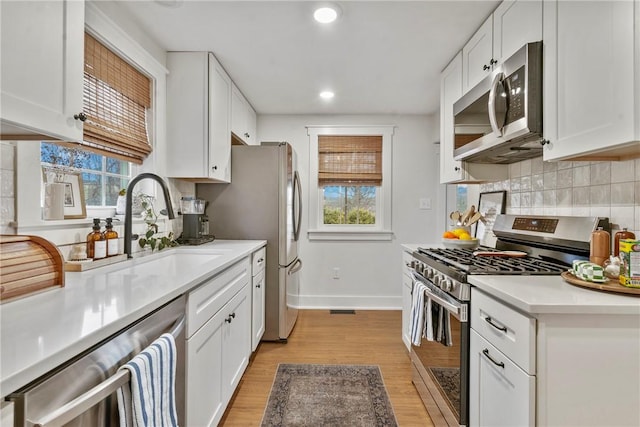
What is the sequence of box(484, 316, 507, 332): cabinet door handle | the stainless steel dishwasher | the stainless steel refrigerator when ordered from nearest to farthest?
the stainless steel dishwasher < box(484, 316, 507, 332): cabinet door handle < the stainless steel refrigerator

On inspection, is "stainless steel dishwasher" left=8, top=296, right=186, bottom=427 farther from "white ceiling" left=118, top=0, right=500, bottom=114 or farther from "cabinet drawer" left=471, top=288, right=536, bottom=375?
"white ceiling" left=118, top=0, right=500, bottom=114

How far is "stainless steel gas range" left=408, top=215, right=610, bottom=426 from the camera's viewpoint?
1438mm

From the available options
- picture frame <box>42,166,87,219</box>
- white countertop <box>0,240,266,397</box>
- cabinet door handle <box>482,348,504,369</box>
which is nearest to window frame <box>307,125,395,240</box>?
white countertop <box>0,240,266,397</box>

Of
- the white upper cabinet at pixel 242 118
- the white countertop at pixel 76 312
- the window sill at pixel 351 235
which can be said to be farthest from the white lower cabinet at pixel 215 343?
the window sill at pixel 351 235

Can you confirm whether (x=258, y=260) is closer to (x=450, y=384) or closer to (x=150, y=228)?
(x=150, y=228)

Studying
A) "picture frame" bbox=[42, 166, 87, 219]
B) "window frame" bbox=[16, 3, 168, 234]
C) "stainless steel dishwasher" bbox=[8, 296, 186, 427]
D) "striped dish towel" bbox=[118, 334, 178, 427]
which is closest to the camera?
"stainless steel dishwasher" bbox=[8, 296, 186, 427]

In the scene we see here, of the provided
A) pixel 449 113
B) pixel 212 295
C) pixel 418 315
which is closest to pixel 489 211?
pixel 449 113

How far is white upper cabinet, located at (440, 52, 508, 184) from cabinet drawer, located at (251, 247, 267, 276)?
162 cm

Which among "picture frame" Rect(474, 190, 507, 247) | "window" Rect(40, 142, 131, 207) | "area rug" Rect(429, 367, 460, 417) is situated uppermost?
"window" Rect(40, 142, 131, 207)

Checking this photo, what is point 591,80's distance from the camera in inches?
47.7

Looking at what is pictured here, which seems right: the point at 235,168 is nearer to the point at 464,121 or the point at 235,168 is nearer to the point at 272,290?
the point at 272,290

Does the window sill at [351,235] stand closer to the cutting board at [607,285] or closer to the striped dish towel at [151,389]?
the cutting board at [607,285]

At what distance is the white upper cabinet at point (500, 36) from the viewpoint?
1.54 m

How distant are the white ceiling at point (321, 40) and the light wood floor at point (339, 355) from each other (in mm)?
2337
